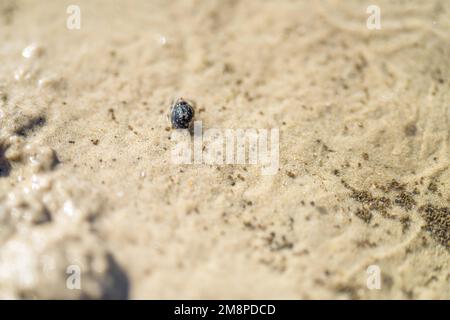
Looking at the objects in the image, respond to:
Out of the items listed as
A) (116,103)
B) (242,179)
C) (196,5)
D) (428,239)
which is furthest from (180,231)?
(196,5)

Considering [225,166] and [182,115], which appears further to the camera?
[182,115]

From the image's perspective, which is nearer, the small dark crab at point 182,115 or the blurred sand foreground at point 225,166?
the blurred sand foreground at point 225,166

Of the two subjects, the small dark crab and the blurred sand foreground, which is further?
the small dark crab

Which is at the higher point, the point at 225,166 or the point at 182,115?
the point at 182,115
